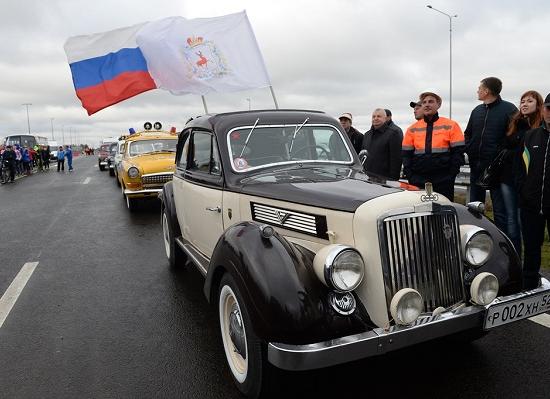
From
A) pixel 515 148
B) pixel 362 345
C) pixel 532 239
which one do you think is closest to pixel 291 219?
pixel 362 345

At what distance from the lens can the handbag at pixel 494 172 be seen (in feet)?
15.8

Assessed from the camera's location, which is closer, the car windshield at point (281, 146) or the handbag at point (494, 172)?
the car windshield at point (281, 146)

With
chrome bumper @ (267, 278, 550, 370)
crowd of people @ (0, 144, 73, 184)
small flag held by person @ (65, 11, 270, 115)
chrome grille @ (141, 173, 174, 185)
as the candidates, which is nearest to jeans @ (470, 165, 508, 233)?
chrome bumper @ (267, 278, 550, 370)

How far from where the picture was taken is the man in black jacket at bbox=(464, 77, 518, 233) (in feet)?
16.2

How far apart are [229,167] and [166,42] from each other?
5.07 m

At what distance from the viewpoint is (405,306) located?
2.51 metres

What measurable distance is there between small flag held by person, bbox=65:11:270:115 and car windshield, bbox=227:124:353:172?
3586 millimetres

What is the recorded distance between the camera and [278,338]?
247cm

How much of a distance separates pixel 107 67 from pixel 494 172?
21.3 ft

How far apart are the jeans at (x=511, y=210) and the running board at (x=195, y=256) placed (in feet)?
10.8

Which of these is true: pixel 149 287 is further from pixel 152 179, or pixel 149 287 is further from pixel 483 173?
pixel 152 179

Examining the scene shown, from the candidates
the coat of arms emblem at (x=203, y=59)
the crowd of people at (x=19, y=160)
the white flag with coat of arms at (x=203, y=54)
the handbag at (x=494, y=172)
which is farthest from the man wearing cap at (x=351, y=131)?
the crowd of people at (x=19, y=160)

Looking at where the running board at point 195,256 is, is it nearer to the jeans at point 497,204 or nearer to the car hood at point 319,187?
the car hood at point 319,187

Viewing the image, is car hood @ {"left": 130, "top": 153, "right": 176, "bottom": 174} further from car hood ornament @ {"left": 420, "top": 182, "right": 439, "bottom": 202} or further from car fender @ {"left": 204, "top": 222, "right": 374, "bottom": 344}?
car hood ornament @ {"left": 420, "top": 182, "right": 439, "bottom": 202}
